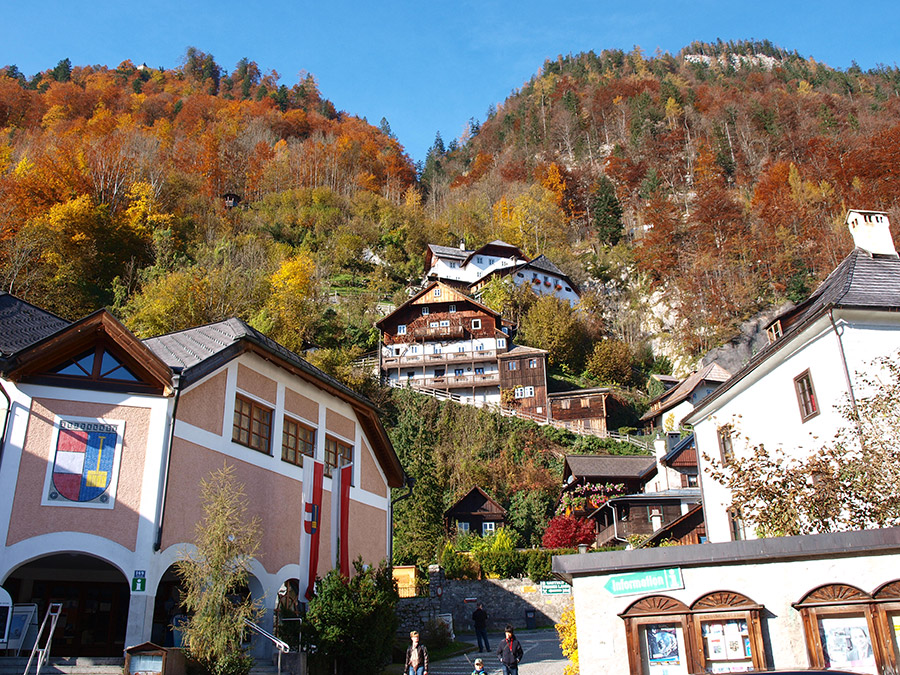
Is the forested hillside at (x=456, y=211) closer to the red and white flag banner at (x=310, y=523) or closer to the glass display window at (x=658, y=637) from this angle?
the red and white flag banner at (x=310, y=523)

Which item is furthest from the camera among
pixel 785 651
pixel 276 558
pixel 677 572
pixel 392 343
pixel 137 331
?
pixel 392 343

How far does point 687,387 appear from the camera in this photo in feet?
162

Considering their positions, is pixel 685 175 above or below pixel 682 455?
above

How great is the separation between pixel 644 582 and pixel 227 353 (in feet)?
34.4

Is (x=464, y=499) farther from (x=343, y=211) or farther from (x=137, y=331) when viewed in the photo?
(x=343, y=211)

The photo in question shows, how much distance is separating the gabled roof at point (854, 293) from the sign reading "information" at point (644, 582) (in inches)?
385

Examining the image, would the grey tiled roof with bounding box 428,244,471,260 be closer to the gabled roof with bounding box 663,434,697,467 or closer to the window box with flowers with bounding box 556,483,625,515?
the window box with flowers with bounding box 556,483,625,515

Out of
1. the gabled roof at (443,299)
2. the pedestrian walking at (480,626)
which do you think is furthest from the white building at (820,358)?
the gabled roof at (443,299)

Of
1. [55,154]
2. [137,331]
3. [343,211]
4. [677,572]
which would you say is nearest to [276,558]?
[677,572]

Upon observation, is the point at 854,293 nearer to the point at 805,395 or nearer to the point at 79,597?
the point at 805,395

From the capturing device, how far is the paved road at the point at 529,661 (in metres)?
17.2

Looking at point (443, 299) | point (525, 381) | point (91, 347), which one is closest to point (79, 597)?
point (91, 347)

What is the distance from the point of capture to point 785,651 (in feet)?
31.7

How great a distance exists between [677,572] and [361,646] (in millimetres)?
7781
